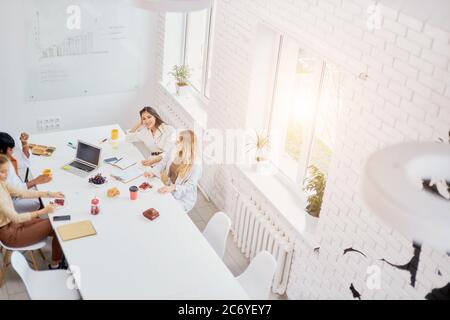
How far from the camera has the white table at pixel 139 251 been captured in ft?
12.5

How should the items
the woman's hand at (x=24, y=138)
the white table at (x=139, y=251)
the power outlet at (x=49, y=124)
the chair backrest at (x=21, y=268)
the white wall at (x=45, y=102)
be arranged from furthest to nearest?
1. the power outlet at (x=49, y=124)
2. the white wall at (x=45, y=102)
3. the woman's hand at (x=24, y=138)
4. the chair backrest at (x=21, y=268)
5. the white table at (x=139, y=251)

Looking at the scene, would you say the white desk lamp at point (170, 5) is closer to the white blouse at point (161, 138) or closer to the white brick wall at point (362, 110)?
the white brick wall at point (362, 110)

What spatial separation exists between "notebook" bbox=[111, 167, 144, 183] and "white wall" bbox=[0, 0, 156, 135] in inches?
76.9

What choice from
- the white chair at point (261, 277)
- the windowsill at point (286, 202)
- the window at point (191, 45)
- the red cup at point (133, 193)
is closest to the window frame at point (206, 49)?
the window at point (191, 45)

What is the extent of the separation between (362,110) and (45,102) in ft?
13.6

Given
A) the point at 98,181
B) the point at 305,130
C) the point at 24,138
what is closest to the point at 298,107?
the point at 305,130

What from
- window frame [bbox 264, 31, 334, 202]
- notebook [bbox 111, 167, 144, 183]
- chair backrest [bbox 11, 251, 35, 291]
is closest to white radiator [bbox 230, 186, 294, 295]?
window frame [bbox 264, 31, 334, 202]

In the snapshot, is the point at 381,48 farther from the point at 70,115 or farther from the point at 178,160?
the point at 70,115

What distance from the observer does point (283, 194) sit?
4.98m

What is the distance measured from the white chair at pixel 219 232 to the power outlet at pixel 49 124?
295 centimetres

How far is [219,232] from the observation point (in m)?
4.60

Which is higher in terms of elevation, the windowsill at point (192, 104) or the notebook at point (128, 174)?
the windowsill at point (192, 104)

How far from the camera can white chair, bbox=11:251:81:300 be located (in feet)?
13.1

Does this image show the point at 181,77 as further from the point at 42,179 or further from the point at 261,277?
the point at 261,277
